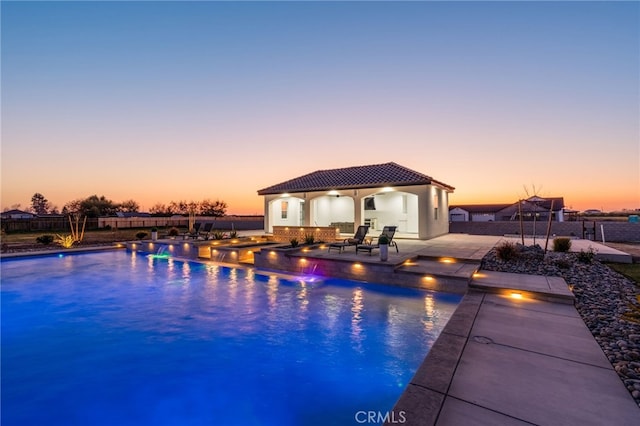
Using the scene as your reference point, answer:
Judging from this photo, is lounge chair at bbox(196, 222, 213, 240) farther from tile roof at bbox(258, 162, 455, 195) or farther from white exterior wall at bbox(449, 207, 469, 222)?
white exterior wall at bbox(449, 207, 469, 222)

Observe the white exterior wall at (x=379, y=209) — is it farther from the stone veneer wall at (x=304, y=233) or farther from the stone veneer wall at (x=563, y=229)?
the stone veneer wall at (x=304, y=233)

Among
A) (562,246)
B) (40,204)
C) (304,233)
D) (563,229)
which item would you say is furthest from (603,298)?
(40,204)

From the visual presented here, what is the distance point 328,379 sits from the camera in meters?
3.75

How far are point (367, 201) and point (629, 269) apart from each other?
44.3 ft

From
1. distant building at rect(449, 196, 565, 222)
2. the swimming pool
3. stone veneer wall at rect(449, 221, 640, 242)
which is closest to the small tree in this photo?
the swimming pool

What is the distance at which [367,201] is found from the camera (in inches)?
784

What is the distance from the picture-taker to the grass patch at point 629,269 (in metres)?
6.70

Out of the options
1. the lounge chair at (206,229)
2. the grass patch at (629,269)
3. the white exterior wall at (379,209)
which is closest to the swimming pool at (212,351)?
the grass patch at (629,269)

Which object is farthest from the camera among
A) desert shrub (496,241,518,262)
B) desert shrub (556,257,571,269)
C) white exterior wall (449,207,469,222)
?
white exterior wall (449,207,469,222)

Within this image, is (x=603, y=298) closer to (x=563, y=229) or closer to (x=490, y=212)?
(x=563, y=229)

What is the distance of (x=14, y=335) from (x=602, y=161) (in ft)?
92.2

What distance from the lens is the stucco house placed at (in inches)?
577

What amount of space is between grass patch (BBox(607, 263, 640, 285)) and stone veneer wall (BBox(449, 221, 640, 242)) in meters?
9.08

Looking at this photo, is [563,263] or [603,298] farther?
[563,263]
